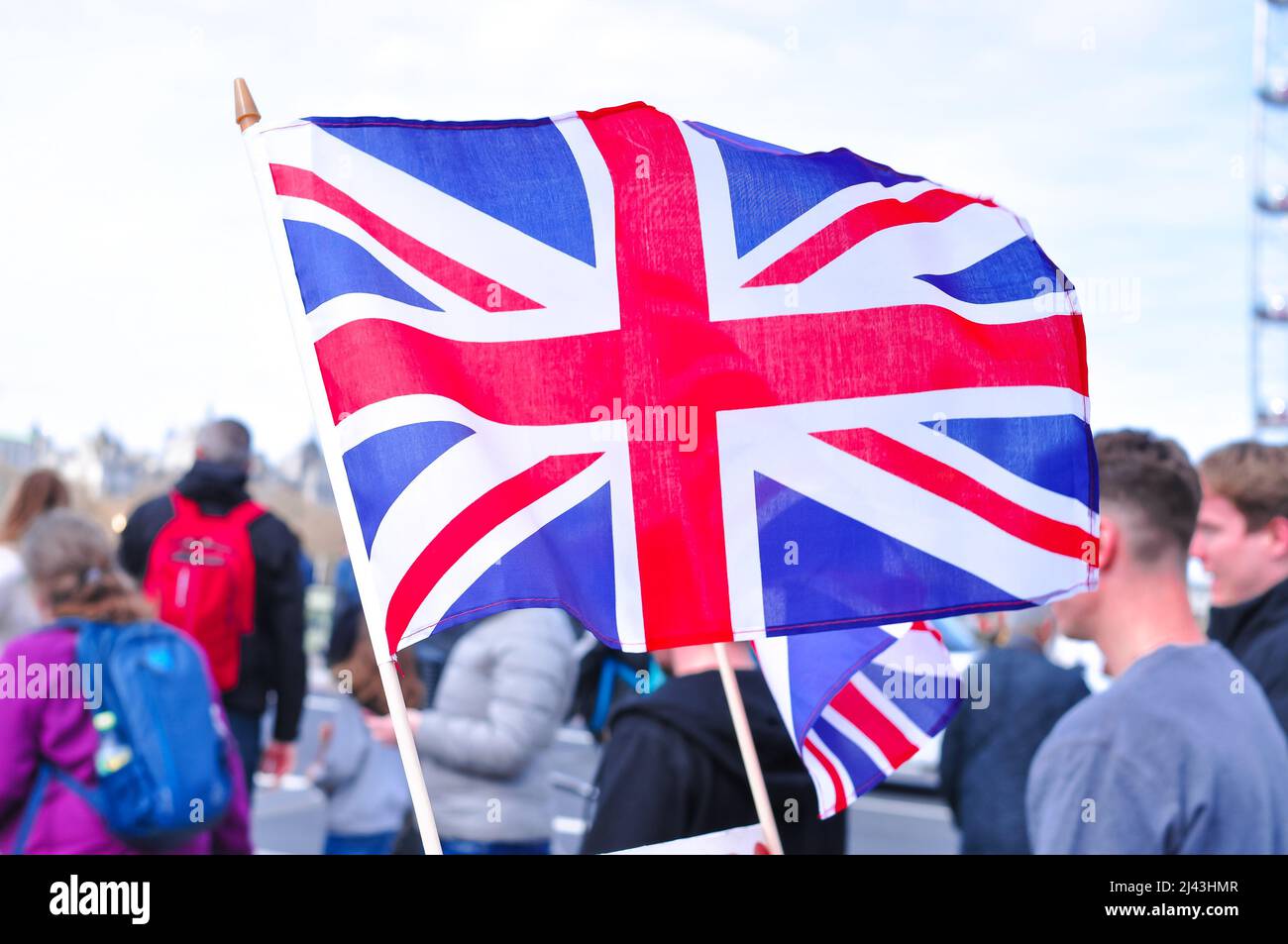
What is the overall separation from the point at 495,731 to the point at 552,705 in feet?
0.73

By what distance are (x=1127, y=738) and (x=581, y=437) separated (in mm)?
1268

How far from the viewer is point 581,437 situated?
8.87 feet

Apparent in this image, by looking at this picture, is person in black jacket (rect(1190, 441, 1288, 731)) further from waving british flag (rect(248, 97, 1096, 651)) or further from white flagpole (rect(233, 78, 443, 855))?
white flagpole (rect(233, 78, 443, 855))

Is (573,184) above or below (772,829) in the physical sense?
above

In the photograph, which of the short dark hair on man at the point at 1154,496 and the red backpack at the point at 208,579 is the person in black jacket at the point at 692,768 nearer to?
the short dark hair on man at the point at 1154,496

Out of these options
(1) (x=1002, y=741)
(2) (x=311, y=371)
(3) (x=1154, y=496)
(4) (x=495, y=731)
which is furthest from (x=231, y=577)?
(3) (x=1154, y=496)

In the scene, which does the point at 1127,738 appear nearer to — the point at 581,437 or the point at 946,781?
the point at 581,437

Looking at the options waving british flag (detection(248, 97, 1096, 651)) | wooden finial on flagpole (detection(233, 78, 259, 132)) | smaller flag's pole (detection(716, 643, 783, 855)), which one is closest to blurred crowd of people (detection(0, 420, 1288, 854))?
smaller flag's pole (detection(716, 643, 783, 855))

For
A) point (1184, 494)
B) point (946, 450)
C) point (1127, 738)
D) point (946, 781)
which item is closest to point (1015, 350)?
point (946, 450)

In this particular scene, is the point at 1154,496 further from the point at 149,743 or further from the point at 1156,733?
the point at 149,743

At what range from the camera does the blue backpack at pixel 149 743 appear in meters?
3.52

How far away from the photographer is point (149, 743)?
3576mm

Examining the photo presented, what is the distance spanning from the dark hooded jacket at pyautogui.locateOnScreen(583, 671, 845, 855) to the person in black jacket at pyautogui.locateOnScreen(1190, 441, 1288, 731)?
181 cm

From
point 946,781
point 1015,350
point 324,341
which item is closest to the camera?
point 324,341
